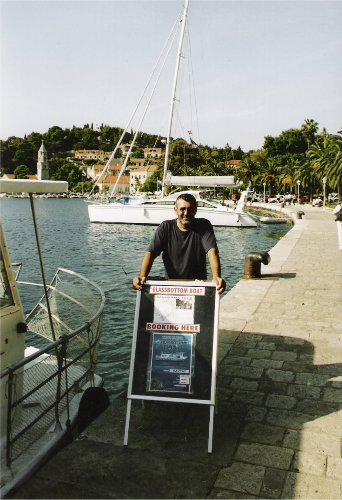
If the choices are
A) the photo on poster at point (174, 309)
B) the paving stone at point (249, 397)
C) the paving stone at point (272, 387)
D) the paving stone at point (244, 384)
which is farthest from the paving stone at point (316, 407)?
the photo on poster at point (174, 309)

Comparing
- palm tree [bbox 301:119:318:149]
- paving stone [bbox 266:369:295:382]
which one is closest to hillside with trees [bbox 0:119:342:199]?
palm tree [bbox 301:119:318:149]

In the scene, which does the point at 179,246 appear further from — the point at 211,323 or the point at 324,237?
the point at 324,237

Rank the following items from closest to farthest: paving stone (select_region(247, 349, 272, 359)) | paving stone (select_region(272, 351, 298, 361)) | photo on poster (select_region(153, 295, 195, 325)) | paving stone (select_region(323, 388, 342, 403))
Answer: photo on poster (select_region(153, 295, 195, 325)), paving stone (select_region(323, 388, 342, 403)), paving stone (select_region(272, 351, 298, 361)), paving stone (select_region(247, 349, 272, 359))

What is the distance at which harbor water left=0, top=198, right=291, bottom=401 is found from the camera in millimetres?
8750

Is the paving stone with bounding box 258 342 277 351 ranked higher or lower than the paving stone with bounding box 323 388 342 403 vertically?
lower

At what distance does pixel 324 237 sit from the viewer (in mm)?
21219

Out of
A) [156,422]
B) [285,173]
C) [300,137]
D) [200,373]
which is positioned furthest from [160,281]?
[300,137]

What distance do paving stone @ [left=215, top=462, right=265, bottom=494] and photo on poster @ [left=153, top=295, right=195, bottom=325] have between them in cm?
116

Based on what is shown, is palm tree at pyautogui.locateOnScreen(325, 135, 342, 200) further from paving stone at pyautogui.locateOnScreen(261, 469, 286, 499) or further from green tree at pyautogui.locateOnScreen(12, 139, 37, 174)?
green tree at pyautogui.locateOnScreen(12, 139, 37, 174)

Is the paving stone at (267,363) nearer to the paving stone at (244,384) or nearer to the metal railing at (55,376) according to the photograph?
the paving stone at (244,384)

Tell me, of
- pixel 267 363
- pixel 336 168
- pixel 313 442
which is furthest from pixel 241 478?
pixel 336 168

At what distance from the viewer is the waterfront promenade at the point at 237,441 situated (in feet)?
10.9

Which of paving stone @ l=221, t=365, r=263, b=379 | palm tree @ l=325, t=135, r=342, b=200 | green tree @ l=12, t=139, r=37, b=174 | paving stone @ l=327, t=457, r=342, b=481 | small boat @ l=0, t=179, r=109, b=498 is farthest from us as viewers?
green tree @ l=12, t=139, r=37, b=174

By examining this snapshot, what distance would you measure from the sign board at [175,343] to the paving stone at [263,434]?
1.62ft
